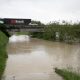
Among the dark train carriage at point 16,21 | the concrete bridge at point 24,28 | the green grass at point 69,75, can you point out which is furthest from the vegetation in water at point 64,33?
the green grass at point 69,75

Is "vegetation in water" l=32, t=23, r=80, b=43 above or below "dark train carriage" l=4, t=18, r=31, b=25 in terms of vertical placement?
below

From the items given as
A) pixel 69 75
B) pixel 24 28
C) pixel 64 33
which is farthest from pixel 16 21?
pixel 69 75

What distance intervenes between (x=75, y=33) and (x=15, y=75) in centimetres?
3533

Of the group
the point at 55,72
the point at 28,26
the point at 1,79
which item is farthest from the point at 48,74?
the point at 28,26

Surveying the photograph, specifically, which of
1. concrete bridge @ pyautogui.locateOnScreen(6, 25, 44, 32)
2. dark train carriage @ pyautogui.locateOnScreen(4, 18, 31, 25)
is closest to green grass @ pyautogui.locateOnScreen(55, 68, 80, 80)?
concrete bridge @ pyautogui.locateOnScreen(6, 25, 44, 32)

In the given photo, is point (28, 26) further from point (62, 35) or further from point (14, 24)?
point (62, 35)

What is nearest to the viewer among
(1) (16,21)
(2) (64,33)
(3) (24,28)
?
(2) (64,33)

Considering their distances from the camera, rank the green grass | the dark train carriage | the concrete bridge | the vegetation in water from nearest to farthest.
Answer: the green grass → the vegetation in water → the concrete bridge → the dark train carriage

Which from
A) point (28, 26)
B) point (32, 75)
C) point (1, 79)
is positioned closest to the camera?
point (1, 79)

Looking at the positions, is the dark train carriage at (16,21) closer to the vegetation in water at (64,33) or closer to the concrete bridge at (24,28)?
the concrete bridge at (24,28)

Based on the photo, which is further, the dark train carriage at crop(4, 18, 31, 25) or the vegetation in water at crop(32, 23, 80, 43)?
the dark train carriage at crop(4, 18, 31, 25)

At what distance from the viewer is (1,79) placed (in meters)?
14.1

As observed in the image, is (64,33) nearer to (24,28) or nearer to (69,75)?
(24,28)

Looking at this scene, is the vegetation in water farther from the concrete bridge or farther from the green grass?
the green grass
